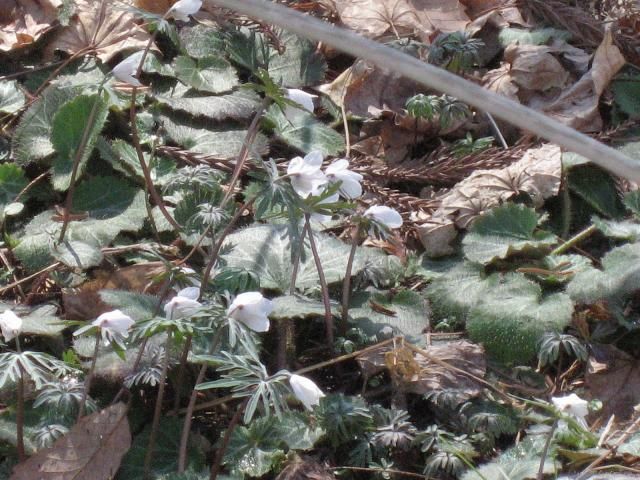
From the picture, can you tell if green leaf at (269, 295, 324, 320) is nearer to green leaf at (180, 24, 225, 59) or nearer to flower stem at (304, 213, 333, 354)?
flower stem at (304, 213, 333, 354)

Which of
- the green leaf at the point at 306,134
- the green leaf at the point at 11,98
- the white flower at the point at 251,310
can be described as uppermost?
the white flower at the point at 251,310

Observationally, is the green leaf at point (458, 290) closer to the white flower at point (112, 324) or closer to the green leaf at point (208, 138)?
the green leaf at point (208, 138)

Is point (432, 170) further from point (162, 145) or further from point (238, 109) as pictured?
point (162, 145)

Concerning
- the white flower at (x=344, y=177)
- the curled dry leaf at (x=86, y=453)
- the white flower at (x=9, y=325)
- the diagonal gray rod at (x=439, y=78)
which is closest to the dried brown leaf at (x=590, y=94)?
the white flower at (x=344, y=177)

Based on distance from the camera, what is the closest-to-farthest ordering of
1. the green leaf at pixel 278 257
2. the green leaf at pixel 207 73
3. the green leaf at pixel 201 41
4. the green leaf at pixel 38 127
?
the green leaf at pixel 278 257 < the green leaf at pixel 38 127 < the green leaf at pixel 207 73 < the green leaf at pixel 201 41

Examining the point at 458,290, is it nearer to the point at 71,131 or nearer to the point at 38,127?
the point at 71,131

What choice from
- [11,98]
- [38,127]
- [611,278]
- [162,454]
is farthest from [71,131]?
[611,278]
